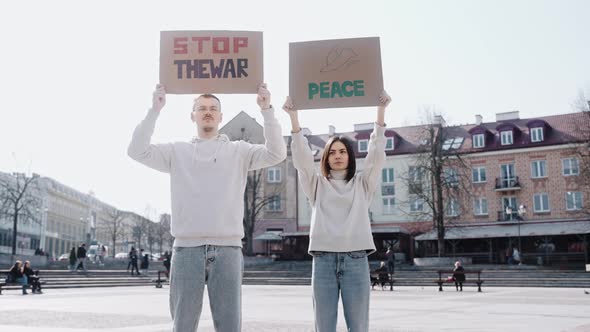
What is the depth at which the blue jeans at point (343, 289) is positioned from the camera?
4496 mm

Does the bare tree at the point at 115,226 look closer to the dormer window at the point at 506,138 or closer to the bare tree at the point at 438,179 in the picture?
the bare tree at the point at 438,179

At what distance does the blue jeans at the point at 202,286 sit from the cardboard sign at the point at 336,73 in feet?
6.10

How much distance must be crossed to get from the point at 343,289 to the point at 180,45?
243 centimetres

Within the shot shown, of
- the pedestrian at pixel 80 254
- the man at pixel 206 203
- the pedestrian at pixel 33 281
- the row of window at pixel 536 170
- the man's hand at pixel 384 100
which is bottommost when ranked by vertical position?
the pedestrian at pixel 33 281

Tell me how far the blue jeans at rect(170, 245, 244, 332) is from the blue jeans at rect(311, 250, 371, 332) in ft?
2.81

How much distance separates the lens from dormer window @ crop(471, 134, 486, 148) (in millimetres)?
53131

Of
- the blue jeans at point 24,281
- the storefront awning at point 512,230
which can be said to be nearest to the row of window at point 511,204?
the storefront awning at point 512,230

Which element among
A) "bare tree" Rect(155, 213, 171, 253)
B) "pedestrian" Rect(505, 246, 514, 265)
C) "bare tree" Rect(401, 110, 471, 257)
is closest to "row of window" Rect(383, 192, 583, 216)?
"bare tree" Rect(401, 110, 471, 257)

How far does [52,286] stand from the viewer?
28.2 m

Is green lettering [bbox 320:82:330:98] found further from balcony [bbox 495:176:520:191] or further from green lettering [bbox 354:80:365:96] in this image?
balcony [bbox 495:176:520:191]

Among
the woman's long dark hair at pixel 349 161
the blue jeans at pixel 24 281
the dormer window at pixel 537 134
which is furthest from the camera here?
the dormer window at pixel 537 134

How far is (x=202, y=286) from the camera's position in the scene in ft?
12.8

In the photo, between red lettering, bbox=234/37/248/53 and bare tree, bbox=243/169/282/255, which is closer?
red lettering, bbox=234/37/248/53

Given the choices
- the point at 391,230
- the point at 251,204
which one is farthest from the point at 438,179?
the point at 251,204
